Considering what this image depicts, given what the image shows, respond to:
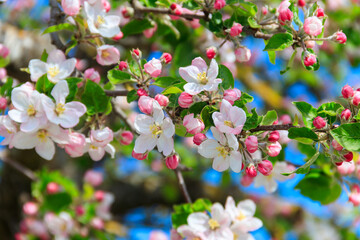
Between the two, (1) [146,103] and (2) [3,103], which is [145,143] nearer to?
(1) [146,103]

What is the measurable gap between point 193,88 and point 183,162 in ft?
5.75

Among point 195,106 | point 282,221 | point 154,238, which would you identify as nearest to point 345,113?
point 195,106

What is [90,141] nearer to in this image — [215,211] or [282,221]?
[215,211]

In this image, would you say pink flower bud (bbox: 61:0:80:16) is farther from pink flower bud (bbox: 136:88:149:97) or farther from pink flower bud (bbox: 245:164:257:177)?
pink flower bud (bbox: 245:164:257:177)

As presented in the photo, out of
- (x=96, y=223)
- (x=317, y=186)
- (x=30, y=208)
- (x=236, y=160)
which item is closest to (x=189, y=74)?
(x=236, y=160)

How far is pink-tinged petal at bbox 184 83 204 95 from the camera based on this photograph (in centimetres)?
104

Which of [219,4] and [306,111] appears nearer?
[306,111]

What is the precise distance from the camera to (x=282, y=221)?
3.57 metres

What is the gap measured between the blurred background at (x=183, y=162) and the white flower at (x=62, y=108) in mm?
1241

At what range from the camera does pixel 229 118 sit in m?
1.03

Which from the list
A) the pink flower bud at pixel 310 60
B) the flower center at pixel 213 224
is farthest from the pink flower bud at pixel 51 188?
the pink flower bud at pixel 310 60

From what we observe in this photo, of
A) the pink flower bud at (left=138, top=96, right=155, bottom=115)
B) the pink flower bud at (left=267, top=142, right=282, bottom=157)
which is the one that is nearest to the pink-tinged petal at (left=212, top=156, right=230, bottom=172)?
the pink flower bud at (left=267, top=142, right=282, bottom=157)

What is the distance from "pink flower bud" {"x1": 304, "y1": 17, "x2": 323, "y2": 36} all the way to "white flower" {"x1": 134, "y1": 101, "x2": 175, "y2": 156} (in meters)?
0.43

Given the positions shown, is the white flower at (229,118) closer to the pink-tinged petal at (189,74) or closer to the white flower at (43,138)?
the pink-tinged petal at (189,74)
